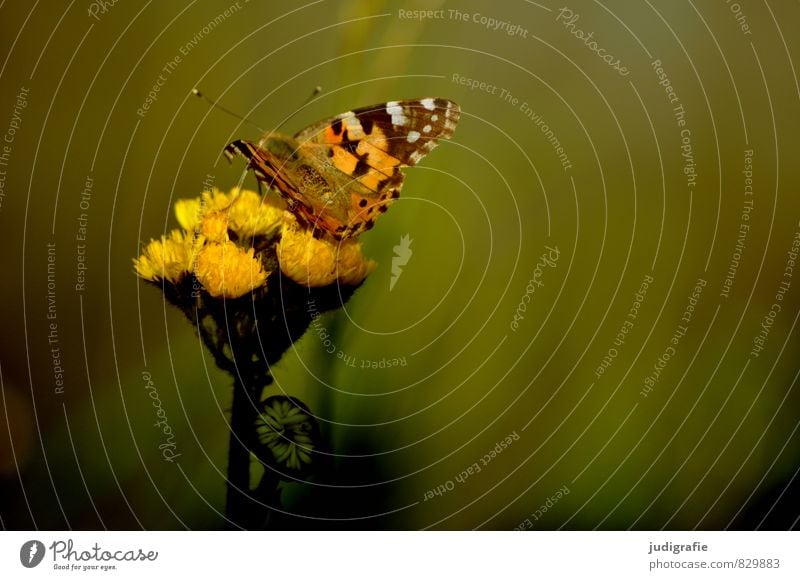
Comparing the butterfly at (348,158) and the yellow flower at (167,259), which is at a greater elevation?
the butterfly at (348,158)

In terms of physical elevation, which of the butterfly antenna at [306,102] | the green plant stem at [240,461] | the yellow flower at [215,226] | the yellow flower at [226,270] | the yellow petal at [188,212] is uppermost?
the butterfly antenna at [306,102]

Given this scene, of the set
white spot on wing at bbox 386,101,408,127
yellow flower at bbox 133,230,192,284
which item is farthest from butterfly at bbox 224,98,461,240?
yellow flower at bbox 133,230,192,284

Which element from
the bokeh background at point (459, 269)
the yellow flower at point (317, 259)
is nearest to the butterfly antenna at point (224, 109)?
the bokeh background at point (459, 269)

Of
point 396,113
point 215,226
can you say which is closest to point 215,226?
point 215,226

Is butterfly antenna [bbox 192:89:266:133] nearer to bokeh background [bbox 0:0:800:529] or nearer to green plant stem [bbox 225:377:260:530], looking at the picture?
bokeh background [bbox 0:0:800:529]

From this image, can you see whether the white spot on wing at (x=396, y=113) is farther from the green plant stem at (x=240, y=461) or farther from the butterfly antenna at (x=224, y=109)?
the green plant stem at (x=240, y=461)

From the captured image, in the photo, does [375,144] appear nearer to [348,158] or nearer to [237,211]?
[348,158]
